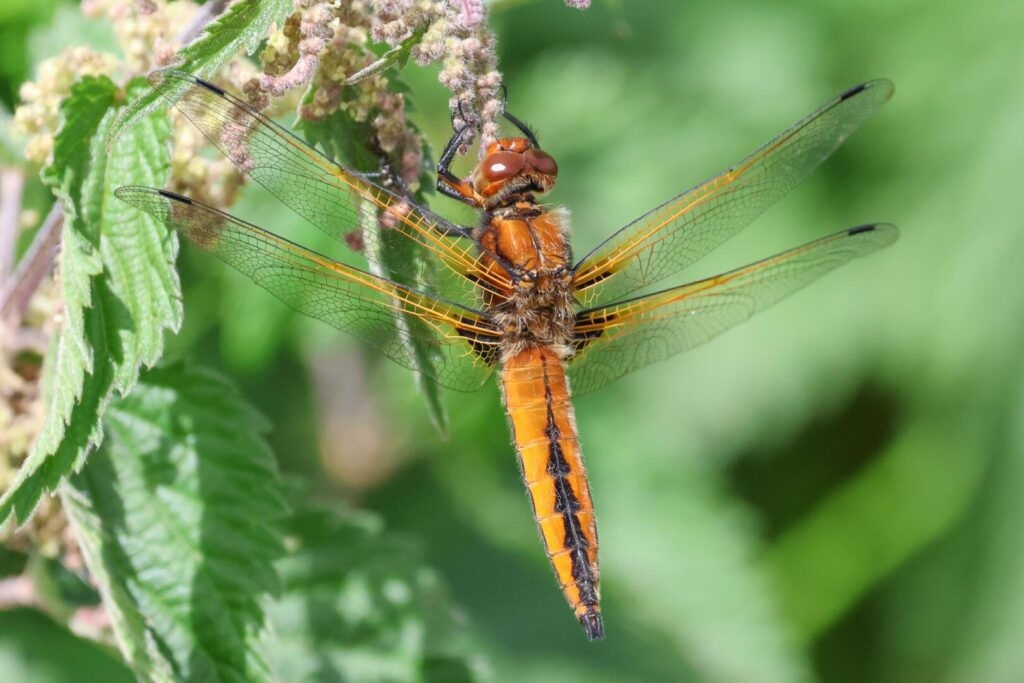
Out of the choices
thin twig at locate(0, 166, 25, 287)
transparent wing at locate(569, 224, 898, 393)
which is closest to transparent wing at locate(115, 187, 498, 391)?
transparent wing at locate(569, 224, 898, 393)

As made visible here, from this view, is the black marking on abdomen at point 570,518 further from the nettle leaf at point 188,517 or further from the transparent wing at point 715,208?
the nettle leaf at point 188,517

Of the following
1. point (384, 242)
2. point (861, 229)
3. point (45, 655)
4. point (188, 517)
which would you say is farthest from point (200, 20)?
point (45, 655)

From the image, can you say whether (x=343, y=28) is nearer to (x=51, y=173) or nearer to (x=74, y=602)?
(x=51, y=173)

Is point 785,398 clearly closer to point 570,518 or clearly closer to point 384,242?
point 570,518

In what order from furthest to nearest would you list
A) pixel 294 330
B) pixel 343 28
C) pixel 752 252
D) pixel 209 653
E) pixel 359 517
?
pixel 752 252 → pixel 294 330 → pixel 359 517 → pixel 209 653 → pixel 343 28

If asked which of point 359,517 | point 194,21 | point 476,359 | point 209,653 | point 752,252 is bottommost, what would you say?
point 209,653

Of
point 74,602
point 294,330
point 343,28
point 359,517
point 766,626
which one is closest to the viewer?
point 343,28

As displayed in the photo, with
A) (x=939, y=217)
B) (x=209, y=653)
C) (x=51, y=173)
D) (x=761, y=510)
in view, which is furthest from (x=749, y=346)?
(x=51, y=173)
